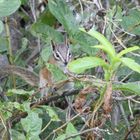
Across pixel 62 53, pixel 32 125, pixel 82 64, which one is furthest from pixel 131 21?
pixel 82 64

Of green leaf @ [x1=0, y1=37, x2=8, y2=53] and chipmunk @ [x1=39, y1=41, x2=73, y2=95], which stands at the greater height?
green leaf @ [x1=0, y1=37, x2=8, y2=53]

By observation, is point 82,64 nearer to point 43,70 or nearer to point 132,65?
point 132,65

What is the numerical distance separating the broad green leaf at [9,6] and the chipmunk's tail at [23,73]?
65cm

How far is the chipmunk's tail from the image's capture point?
8.52ft

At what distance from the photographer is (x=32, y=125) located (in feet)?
6.05

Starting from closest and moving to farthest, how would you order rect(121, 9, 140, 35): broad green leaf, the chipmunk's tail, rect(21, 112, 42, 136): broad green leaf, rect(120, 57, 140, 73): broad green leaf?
1. rect(120, 57, 140, 73): broad green leaf
2. rect(21, 112, 42, 136): broad green leaf
3. rect(121, 9, 140, 35): broad green leaf
4. the chipmunk's tail

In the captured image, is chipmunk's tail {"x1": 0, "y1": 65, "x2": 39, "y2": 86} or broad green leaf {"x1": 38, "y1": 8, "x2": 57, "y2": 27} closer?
chipmunk's tail {"x1": 0, "y1": 65, "x2": 39, "y2": 86}

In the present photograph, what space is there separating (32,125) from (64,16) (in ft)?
1.98

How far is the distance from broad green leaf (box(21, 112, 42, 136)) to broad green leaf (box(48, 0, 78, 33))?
0.52 metres

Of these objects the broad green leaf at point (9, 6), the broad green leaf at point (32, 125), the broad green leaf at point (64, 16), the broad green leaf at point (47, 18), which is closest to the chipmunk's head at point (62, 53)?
the broad green leaf at point (47, 18)

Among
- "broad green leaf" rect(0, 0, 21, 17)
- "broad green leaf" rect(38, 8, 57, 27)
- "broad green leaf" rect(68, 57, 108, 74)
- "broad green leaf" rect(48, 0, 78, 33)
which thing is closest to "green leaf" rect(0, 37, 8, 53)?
"broad green leaf" rect(38, 8, 57, 27)

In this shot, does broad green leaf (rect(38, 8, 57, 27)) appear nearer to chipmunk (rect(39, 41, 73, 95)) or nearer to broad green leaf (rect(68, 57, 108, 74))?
chipmunk (rect(39, 41, 73, 95))

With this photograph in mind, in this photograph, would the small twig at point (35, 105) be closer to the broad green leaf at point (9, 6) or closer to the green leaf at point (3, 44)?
the broad green leaf at point (9, 6)

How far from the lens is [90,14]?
8.15 ft
